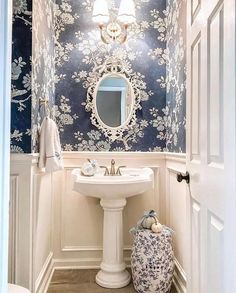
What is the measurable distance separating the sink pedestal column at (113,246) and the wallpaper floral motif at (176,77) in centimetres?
69

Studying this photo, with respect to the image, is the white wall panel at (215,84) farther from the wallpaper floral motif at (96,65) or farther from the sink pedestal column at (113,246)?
the wallpaper floral motif at (96,65)

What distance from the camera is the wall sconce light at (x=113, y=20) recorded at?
2.43 m

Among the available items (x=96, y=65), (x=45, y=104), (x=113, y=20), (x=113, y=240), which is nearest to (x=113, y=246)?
(x=113, y=240)

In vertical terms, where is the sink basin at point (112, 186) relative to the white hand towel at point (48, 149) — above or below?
below

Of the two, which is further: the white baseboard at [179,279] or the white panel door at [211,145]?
the white baseboard at [179,279]

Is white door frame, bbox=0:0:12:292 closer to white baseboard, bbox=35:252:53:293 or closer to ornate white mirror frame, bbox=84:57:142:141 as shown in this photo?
white baseboard, bbox=35:252:53:293

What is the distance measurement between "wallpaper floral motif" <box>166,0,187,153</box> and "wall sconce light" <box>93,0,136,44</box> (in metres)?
0.36

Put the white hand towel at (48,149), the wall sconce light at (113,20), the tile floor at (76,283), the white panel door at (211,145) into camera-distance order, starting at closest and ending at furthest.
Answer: the white panel door at (211,145), the white hand towel at (48,149), the tile floor at (76,283), the wall sconce light at (113,20)

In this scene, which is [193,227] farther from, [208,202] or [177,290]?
[177,290]

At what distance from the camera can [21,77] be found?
1703mm

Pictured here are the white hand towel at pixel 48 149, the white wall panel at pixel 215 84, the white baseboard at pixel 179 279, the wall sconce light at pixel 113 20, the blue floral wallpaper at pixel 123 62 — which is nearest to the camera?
the white wall panel at pixel 215 84

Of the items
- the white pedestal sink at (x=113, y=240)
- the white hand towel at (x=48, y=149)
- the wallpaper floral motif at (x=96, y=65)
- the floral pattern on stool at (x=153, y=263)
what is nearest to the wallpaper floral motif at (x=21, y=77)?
the white hand towel at (x=48, y=149)

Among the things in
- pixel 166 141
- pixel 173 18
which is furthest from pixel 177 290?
pixel 173 18

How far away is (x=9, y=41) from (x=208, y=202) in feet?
2.88
